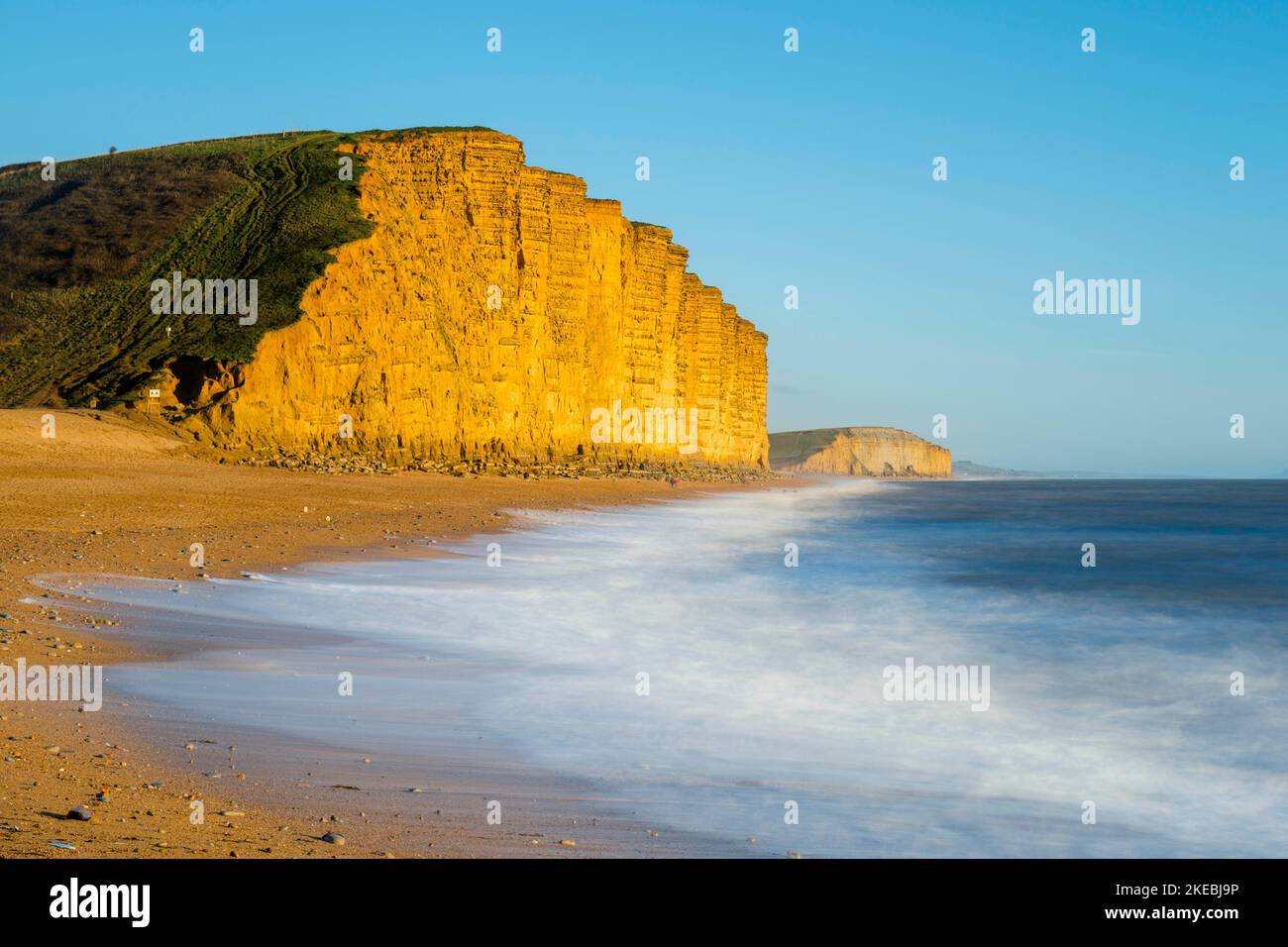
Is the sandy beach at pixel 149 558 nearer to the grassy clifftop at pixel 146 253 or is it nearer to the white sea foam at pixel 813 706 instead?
the white sea foam at pixel 813 706

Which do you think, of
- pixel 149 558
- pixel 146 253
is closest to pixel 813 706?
pixel 149 558

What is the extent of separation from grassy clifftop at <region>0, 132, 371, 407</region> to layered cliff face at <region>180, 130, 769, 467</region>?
144 centimetres

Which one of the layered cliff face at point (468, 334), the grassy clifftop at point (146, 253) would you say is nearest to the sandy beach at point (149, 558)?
the layered cliff face at point (468, 334)

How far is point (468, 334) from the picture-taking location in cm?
4647

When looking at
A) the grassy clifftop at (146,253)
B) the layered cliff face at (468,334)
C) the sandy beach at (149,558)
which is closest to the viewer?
the sandy beach at (149,558)

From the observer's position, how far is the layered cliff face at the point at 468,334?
36562 mm

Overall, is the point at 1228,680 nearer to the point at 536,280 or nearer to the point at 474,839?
the point at 474,839

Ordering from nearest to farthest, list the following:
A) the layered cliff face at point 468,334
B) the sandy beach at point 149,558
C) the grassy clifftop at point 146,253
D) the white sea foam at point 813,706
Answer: the sandy beach at point 149,558
the white sea foam at point 813,706
the layered cliff face at point 468,334
the grassy clifftop at point 146,253

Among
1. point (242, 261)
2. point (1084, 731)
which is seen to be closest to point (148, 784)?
point (1084, 731)

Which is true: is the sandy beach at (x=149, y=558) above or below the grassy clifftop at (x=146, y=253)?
below

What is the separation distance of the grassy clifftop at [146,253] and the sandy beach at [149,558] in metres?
8.32

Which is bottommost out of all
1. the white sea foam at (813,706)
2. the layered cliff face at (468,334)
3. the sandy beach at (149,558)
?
the white sea foam at (813,706)
